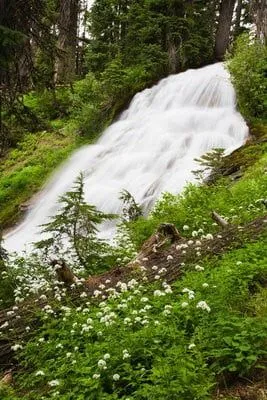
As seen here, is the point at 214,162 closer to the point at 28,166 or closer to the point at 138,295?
the point at 138,295

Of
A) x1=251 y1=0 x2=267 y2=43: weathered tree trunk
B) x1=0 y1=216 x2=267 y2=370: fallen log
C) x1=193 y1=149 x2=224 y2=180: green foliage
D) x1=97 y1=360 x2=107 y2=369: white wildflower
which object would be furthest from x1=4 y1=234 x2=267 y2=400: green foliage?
x1=251 y1=0 x2=267 y2=43: weathered tree trunk

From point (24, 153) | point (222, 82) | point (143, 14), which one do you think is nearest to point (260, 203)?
point (222, 82)

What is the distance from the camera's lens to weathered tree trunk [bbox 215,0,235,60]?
93.0 ft

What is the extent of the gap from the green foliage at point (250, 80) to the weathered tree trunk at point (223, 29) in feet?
35.6

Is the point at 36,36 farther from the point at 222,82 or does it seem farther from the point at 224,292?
the point at 222,82

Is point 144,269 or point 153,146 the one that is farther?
point 153,146

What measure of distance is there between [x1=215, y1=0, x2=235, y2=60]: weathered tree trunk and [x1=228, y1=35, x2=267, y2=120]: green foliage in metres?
10.9

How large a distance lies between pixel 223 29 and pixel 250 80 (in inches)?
524

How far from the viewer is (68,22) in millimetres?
8312

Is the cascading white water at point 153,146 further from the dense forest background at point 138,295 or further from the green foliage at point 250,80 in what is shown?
the dense forest background at point 138,295

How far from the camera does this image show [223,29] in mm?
28625

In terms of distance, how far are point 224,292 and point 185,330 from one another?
0.67m

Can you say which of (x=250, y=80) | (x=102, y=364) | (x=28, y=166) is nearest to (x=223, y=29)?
(x=250, y=80)

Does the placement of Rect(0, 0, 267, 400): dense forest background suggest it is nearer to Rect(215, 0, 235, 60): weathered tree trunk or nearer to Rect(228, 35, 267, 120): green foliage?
Rect(228, 35, 267, 120): green foliage
